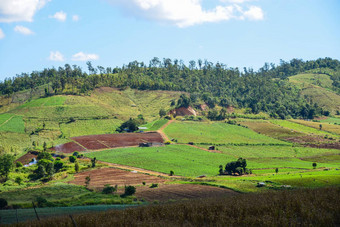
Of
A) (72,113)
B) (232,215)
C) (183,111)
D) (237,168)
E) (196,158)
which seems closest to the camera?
(232,215)

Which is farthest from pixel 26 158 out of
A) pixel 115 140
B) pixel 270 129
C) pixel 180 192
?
pixel 270 129

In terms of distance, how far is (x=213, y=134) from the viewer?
127 meters

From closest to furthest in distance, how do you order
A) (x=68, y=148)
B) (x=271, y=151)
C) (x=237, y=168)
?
(x=237, y=168) → (x=68, y=148) → (x=271, y=151)

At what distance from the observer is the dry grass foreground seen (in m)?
27.0

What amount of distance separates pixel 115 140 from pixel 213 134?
3792 centimetres

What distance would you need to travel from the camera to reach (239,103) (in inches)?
7244

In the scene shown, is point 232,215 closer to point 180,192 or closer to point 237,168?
point 180,192

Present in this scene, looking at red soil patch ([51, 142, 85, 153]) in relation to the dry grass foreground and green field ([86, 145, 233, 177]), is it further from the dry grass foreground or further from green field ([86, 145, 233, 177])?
the dry grass foreground

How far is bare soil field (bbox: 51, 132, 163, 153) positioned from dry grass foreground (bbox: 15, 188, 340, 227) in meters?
69.9

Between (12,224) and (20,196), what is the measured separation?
78.6ft

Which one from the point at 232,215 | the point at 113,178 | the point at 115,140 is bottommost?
the point at 113,178

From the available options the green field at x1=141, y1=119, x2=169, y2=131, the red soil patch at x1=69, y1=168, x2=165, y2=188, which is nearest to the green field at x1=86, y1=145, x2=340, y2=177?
the red soil patch at x1=69, y1=168, x2=165, y2=188

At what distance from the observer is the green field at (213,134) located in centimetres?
11794

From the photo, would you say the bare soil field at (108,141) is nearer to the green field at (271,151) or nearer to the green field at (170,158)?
the green field at (170,158)
